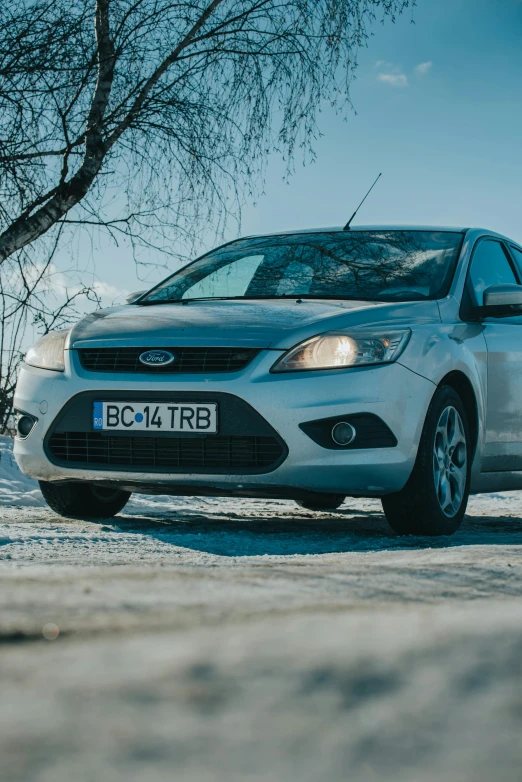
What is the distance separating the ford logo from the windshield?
94cm

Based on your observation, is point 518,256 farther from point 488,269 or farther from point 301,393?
point 301,393

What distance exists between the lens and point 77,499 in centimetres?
536

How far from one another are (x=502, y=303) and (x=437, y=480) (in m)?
1.05

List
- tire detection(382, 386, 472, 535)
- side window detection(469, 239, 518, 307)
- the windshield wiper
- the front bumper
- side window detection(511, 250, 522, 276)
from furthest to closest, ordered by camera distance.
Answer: side window detection(511, 250, 522, 276) < side window detection(469, 239, 518, 307) < the windshield wiper < tire detection(382, 386, 472, 535) < the front bumper

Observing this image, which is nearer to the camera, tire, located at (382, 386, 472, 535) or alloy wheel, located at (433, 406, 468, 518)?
tire, located at (382, 386, 472, 535)

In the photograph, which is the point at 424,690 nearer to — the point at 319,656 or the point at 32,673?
the point at 319,656

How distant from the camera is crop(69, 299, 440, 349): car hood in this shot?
176 inches

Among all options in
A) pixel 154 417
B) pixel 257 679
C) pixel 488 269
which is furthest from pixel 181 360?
pixel 257 679

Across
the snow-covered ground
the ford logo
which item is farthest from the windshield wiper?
the snow-covered ground

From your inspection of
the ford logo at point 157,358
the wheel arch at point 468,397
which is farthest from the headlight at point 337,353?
the wheel arch at point 468,397

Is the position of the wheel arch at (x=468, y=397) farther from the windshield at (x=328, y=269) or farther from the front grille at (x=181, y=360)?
the front grille at (x=181, y=360)

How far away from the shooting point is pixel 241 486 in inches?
172

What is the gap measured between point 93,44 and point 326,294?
4696 mm

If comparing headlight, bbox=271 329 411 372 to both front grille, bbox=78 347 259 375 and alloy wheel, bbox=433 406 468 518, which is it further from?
alloy wheel, bbox=433 406 468 518
